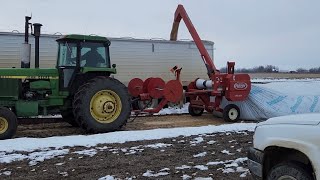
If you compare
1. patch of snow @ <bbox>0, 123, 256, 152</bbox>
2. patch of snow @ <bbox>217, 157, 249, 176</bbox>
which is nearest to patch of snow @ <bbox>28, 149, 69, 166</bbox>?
patch of snow @ <bbox>0, 123, 256, 152</bbox>

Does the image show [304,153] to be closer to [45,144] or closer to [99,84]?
[45,144]

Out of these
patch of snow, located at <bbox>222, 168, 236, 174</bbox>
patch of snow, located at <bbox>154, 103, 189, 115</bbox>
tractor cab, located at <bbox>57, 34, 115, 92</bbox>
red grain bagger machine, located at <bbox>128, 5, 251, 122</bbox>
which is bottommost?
patch of snow, located at <bbox>154, 103, 189, 115</bbox>

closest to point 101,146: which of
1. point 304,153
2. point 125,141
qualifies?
point 125,141

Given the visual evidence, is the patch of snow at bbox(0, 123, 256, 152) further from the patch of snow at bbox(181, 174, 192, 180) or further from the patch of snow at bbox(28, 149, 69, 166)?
the patch of snow at bbox(181, 174, 192, 180)

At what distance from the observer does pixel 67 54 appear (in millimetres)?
11820

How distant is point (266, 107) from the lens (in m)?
15.8

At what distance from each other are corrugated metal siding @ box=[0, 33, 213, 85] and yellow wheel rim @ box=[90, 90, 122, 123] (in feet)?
20.4

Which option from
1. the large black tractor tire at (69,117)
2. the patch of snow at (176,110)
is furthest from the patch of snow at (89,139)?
the patch of snow at (176,110)

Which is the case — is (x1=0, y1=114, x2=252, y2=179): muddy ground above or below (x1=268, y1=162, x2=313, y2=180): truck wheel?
below

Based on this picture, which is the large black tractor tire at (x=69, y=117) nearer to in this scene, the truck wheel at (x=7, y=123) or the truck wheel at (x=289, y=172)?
the truck wheel at (x=7, y=123)

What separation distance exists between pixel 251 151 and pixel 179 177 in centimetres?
167

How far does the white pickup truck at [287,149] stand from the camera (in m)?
4.49

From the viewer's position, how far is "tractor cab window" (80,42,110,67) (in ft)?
38.9

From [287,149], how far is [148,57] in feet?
48.6
